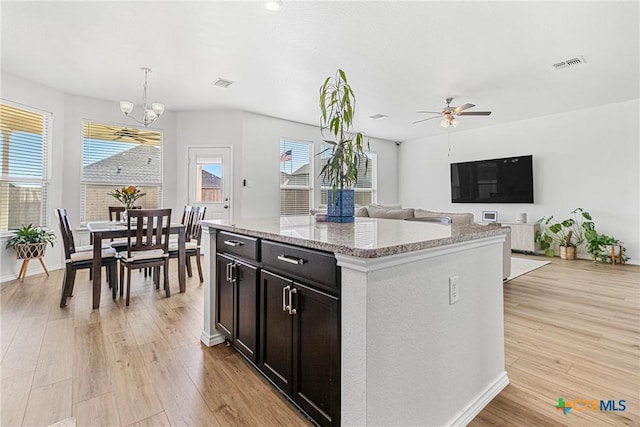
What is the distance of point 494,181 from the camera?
6.50m

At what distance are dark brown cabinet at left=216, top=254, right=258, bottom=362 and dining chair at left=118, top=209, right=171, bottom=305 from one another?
4.46 ft

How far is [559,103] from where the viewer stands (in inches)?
199

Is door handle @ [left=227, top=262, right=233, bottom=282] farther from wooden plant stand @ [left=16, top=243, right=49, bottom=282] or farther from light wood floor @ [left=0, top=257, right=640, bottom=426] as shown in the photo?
wooden plant stand @ [left=16, top=243, right=49, bottom=282]

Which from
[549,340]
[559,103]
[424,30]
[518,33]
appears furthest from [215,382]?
[559,103]

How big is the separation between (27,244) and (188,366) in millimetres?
3542

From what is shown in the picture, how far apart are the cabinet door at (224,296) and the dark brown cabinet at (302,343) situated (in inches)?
15.9

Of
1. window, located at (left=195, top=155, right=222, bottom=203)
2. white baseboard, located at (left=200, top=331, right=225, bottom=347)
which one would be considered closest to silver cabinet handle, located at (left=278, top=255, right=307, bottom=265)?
white baseboard, located at (left=200, top=331, right=225, bottom=347)

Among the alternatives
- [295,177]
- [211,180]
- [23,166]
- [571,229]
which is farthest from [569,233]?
[23,166]

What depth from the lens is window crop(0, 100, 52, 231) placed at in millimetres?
4082

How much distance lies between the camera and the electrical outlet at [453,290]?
131 cm

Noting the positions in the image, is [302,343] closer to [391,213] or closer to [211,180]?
[391,213]

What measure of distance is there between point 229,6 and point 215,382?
2.82 m

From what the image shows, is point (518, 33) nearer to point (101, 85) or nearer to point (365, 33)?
point (365, 33)
